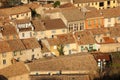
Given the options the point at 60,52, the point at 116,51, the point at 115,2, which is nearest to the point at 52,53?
the point at 60,52

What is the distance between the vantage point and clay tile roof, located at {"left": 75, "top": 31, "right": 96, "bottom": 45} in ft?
133

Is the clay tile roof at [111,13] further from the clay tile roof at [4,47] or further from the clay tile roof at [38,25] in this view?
the clay tile roof at [4,47]

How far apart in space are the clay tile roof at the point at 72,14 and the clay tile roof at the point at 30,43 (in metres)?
6.74

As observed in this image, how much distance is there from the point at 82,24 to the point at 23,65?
14.3 metres

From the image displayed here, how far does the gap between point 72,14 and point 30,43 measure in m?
8.89

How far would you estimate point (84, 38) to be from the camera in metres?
41.1

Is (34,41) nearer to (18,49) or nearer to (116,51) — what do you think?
(18,49)

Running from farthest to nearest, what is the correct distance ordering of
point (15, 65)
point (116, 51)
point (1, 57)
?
1. point (116, 51)
2. point (1, 57)
3. point (15, 65)

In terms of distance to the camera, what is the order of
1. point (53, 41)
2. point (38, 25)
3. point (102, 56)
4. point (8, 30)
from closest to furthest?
point (102, 56)
point (53, 41)
point (8, 30)
point (38, 25)

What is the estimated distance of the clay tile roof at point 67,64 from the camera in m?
33.5

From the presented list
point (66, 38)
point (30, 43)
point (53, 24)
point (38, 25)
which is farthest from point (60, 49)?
point (38, 25)

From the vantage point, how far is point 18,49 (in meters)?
37.7

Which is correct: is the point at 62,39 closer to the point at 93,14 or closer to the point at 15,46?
the point at 15,46

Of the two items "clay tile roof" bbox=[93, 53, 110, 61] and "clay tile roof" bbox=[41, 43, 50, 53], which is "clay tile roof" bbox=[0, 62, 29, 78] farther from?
"clay tile roof" bbox=[93, 53, 110, 61]
